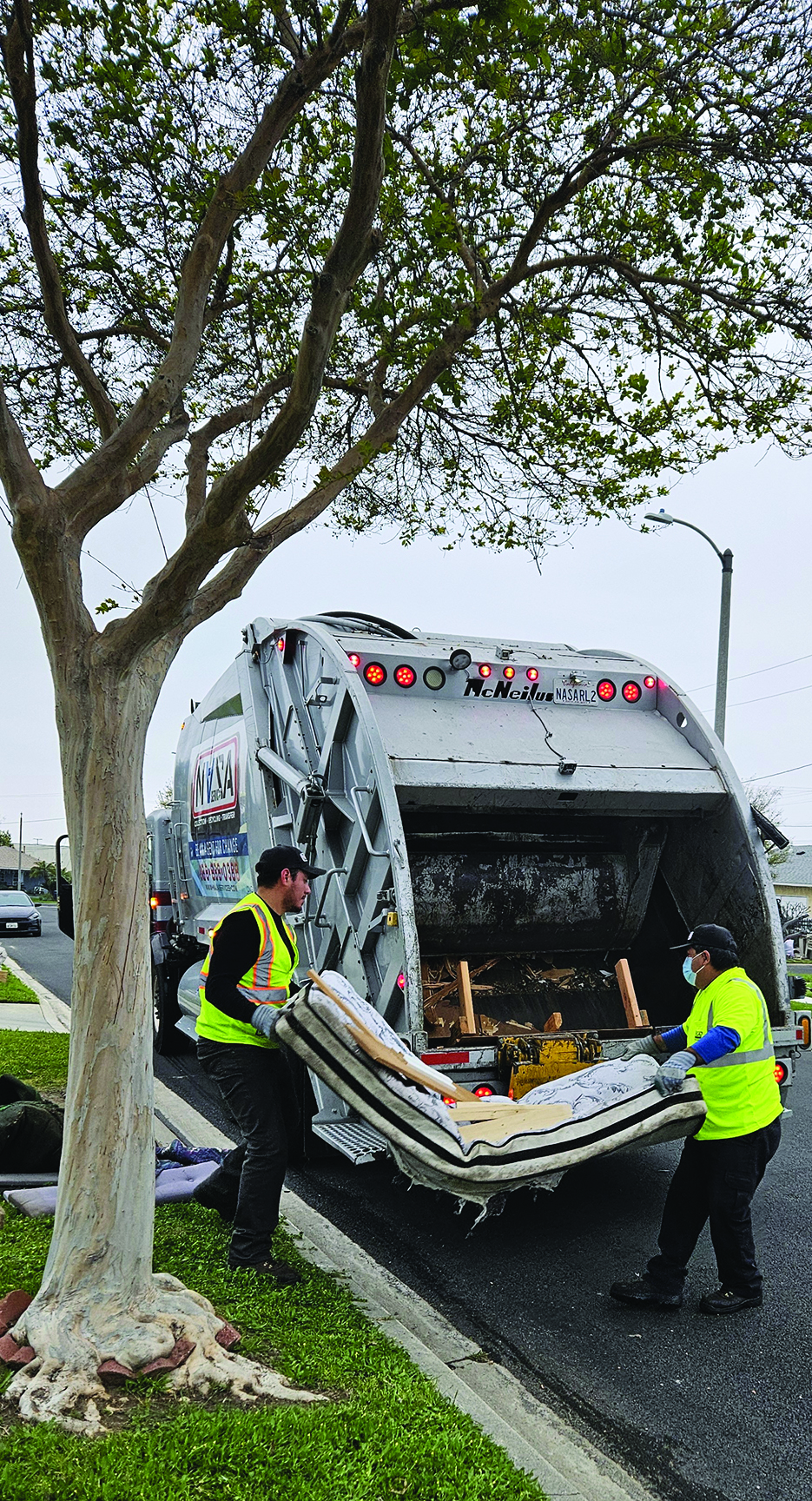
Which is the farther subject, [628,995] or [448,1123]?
[628,995]

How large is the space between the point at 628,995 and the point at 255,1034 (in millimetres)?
2374

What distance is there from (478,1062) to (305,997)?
1269mm

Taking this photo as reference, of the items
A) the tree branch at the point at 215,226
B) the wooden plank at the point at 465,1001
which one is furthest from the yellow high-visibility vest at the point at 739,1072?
the tree branch at the point at 215,226

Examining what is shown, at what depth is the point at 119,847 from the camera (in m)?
3.26

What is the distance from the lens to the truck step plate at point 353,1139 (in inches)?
164

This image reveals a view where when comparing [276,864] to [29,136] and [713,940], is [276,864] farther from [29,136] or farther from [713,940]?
[29,136]

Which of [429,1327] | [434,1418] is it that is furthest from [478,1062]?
[434,1418]

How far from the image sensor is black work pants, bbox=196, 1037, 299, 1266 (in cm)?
384

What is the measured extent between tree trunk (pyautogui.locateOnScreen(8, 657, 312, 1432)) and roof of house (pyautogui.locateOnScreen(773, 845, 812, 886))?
47091 mm

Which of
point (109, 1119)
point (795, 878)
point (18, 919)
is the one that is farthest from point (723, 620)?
point (795, 878)

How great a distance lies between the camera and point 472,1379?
3316 mm

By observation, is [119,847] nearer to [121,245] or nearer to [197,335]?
[197,335]

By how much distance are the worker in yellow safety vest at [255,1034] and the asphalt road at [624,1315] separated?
69 centimetres

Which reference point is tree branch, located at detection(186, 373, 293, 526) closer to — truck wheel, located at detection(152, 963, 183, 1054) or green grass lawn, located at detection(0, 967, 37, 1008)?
truck wheel, located at detection(152, 963, 183, 1054)
